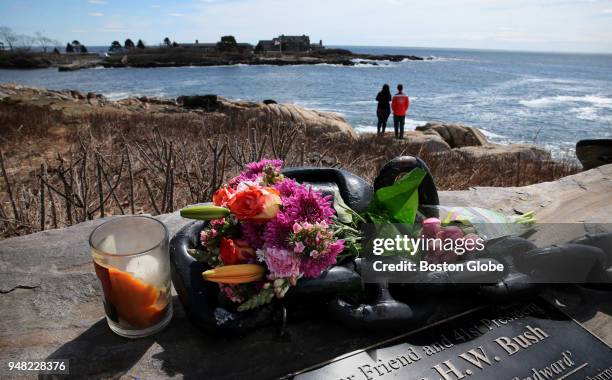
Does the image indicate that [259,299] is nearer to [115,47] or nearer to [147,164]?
[147,164]

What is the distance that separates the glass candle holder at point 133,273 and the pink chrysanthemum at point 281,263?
49 centimetres

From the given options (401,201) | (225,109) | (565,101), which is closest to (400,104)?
(225,109)

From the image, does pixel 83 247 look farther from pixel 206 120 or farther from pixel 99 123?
pixel 99 123

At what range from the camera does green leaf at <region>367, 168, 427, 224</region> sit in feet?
6.84

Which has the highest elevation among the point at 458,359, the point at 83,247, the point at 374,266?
the point at 374,266

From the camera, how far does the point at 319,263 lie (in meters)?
1.76

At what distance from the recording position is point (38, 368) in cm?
176

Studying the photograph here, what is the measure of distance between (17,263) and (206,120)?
28.8 feet

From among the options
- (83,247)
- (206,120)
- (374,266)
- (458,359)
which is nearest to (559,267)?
(458,359)

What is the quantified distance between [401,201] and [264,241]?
29.5 inches

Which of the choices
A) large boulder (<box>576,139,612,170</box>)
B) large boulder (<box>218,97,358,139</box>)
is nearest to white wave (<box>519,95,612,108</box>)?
large boulder (<box>218,97,358,139</box>)

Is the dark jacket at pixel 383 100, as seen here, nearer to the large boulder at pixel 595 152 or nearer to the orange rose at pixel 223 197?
the large boulder at pixel 595 152

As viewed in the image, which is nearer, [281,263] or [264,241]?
[281,263]

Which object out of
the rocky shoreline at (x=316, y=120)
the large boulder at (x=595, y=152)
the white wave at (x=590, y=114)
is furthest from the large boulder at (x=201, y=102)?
the white wave at (x=590, y=114)
